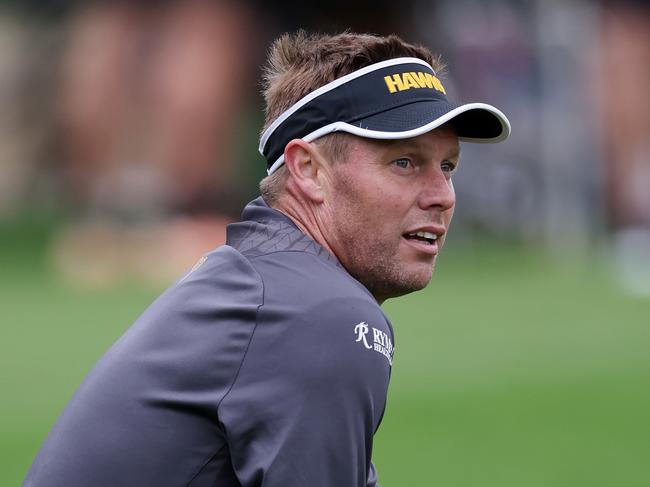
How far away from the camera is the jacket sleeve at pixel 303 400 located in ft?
9.71

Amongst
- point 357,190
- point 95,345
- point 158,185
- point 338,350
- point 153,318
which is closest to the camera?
point 338,350

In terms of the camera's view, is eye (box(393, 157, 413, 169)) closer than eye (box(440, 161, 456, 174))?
Yes

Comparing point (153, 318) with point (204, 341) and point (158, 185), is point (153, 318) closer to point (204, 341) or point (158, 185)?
point (204, 341)

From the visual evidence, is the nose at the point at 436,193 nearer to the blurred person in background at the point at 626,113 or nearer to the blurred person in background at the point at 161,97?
the blurred person in background at the point at 161,97

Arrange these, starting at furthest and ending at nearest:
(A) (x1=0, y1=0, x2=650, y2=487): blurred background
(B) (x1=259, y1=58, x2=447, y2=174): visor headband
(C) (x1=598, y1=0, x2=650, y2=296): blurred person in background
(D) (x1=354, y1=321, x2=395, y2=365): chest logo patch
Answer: (C) (x1=598, y1=0, x2=650, y2=296): blurred person in background
(A) (x1=0, y1=0, x2=650, y2=487): blurred background
(B) (x1=259, y1=58, x2=447, y2=174): visor headband
(D) (x1=354, y1=321, x2=395, y2=365): chest logo patch

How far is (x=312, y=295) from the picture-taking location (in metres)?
3.12

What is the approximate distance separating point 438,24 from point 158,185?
6.13 m

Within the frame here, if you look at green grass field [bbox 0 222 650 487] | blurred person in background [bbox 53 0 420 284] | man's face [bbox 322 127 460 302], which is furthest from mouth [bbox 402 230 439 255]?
blurred person in background [bbox 53 0 420 284]

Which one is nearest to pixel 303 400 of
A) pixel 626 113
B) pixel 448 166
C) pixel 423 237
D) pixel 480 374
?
pixel 423 237

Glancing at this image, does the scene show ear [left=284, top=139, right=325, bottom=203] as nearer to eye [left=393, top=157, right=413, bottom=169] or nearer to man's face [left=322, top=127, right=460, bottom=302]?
man's face [left=322, top=127, right=460, bottom=302]

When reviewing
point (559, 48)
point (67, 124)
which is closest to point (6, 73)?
point (67, 124)

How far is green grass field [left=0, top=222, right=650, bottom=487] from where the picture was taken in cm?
904

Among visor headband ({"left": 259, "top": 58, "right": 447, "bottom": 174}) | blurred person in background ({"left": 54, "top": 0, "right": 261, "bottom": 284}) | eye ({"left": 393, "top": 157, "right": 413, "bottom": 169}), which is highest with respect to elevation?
visor headband ({"left": 259, "top": 58, "right": 447, "bottom": 174})

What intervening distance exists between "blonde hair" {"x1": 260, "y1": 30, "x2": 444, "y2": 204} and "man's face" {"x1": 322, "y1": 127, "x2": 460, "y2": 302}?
8cm
